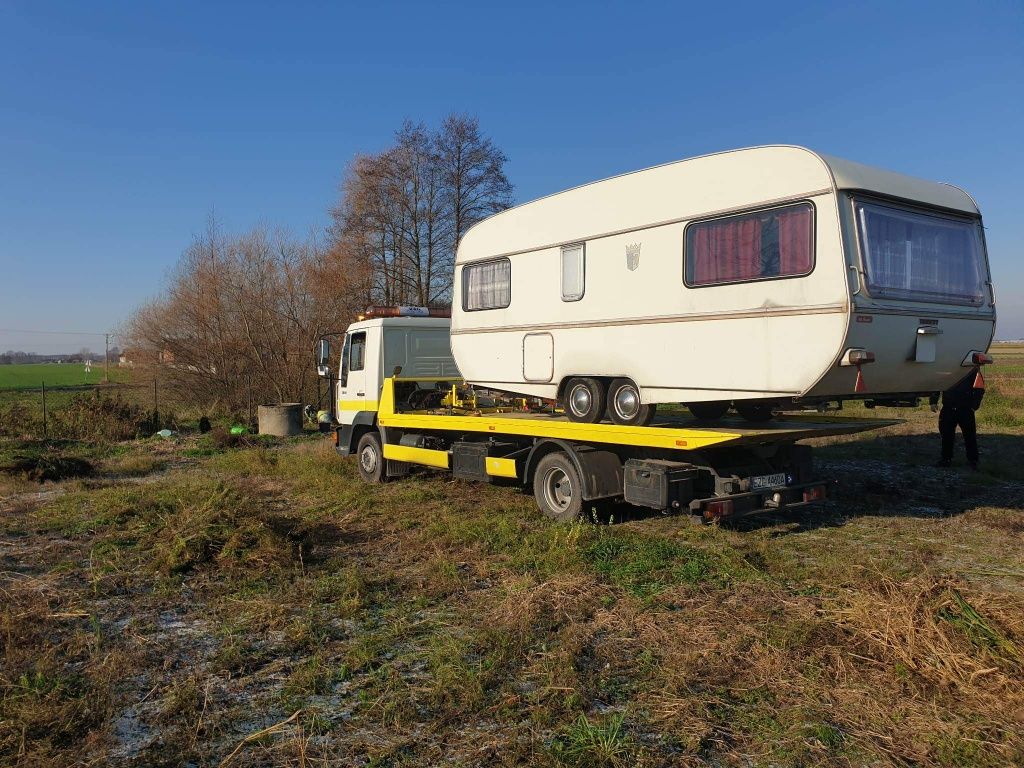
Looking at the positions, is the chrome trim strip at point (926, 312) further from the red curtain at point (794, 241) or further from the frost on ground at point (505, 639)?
the frost on ground at point (505, 639)

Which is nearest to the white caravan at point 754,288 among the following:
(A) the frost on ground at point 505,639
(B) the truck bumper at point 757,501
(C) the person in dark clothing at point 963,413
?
(B) the truck bumper at point 757,501

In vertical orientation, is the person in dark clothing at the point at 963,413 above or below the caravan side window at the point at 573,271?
below

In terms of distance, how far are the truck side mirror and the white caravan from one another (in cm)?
459

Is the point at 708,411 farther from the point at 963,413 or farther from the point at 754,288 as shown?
the point at 963,413

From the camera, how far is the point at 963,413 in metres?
10.7

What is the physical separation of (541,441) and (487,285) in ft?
7.50

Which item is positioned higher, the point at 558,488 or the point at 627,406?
the point at 627,406

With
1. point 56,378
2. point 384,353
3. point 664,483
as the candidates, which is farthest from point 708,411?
point 56,378

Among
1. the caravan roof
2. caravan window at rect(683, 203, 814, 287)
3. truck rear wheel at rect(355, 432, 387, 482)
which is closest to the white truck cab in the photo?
truck rear wheel at rect(355, 432, 387, 482)

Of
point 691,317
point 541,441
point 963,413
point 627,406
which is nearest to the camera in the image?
point 691,317

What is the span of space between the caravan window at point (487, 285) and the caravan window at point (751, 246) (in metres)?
2.67

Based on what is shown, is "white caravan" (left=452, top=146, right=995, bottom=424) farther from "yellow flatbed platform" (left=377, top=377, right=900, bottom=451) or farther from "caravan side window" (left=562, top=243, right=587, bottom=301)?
"yellow flatbed platform" (left=377, top=377, right=900, bottom=451)

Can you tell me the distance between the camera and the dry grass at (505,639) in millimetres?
3330

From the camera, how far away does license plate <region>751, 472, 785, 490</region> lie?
6.71m
